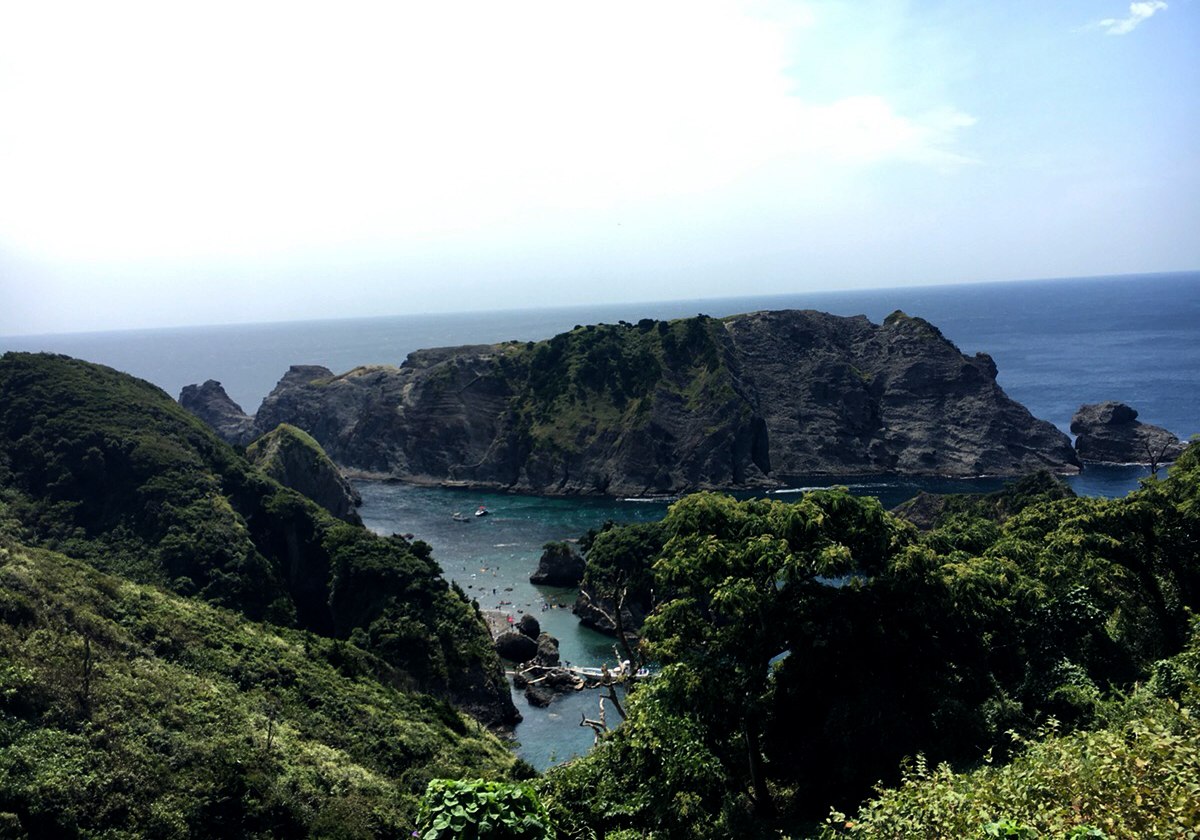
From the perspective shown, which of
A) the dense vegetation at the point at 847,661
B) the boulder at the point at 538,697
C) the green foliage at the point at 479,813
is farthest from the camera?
the boulder at the point at 538,697

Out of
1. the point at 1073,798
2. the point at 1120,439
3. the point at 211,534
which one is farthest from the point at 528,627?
the point at 1120,439

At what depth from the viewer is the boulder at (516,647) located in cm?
5825

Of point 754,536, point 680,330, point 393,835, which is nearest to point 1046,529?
point 754,536

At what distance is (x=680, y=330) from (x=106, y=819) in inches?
4278

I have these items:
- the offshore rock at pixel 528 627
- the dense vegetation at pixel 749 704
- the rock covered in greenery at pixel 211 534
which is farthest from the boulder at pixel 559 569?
the dense vegetation at pixel 749 704

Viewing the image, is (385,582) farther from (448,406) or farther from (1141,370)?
(1141,370)

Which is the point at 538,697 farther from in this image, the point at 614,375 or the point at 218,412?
the point at 218,412

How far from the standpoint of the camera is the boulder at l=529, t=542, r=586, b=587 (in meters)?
73.6

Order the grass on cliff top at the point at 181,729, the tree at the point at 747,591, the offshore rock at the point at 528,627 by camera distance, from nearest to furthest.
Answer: the tree at the point at 747,591
the grass on cliff top at the point at 181,729
the offshore rock at the point at 528,627

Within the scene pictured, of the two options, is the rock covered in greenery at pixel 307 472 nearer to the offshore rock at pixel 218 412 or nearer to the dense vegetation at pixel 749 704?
the offshore rock at pixel 218 412

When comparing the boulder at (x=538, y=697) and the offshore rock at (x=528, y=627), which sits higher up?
the offshore rock at (x=528, y=627)

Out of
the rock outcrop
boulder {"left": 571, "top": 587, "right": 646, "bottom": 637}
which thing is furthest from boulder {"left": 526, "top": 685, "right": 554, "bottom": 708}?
the rock outcrop

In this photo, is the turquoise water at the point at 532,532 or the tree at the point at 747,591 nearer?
the tree at the point at 747,591

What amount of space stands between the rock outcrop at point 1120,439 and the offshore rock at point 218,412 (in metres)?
133
